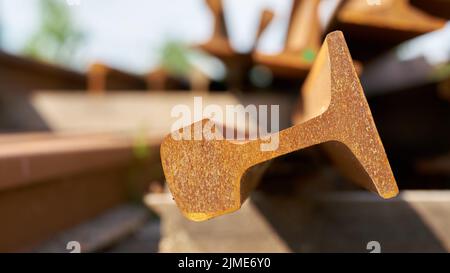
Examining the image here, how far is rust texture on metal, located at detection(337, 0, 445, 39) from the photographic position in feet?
6.16

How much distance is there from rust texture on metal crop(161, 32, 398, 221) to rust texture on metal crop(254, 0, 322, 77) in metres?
1.31

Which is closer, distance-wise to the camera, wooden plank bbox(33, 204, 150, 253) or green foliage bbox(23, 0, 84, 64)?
wooden plank bbox(33, 204, 150, 253)

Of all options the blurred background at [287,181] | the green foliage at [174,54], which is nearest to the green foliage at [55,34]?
the green foliage at [174,54]

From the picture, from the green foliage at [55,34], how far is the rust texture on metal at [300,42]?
2843 centimetres

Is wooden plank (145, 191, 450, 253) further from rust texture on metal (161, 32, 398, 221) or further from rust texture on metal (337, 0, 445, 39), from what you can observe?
rust texture on metal (161, 32, 398, 221)

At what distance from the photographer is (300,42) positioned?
8.16 feet

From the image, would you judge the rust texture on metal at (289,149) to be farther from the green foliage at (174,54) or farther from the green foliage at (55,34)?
the green foliage at (174,54)

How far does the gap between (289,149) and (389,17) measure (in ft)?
4.41

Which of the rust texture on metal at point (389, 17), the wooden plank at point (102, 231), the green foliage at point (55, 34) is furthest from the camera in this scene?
the green foliage at point (55, 34)

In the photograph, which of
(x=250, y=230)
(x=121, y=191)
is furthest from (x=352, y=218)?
(x=121, y=191)

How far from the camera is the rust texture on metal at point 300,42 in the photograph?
226cm

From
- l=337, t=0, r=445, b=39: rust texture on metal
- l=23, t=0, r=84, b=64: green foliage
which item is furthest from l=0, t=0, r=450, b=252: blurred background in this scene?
l=23, t=0, r=84, b=64: green foliage

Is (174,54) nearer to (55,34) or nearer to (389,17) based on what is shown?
(55,34)

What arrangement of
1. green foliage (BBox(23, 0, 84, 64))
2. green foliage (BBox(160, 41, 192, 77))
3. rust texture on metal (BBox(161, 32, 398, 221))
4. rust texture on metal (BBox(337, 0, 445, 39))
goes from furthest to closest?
green foliage (BBox(160, 41, 192, 77)) → green foliage (BBox(23, 0, 84, 64)) → rust texture on metal (BBox(337, 0, 445, 39)) → rust texture on metal (BBox(161, 32, 398, 221))
